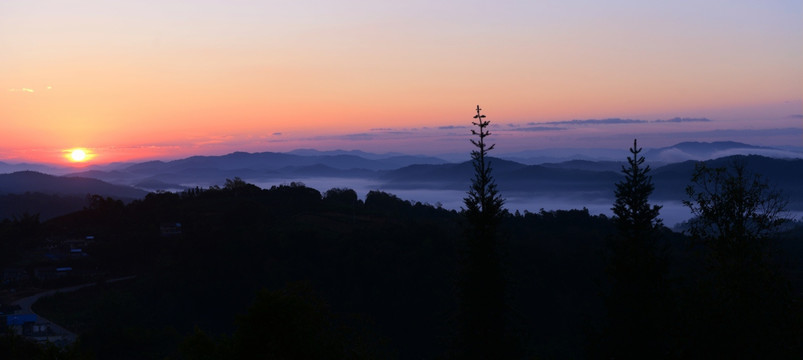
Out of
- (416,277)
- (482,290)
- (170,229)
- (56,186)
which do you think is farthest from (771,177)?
(56,186)

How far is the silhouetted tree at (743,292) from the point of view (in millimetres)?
10227

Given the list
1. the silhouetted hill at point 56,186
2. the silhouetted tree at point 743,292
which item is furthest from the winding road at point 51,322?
the silhouetted hill at point 56,186

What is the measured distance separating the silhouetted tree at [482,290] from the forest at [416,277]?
0.11 ft

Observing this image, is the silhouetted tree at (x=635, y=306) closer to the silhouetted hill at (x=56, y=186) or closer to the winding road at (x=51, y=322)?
the winding road at (x=51, y=322)

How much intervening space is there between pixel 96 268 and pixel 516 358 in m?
32.2

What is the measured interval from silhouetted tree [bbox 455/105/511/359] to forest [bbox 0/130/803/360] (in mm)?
33

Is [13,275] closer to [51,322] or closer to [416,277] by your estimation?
[51,322]

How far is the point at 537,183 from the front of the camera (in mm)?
158250

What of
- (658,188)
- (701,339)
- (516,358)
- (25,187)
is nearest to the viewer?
(701,339)

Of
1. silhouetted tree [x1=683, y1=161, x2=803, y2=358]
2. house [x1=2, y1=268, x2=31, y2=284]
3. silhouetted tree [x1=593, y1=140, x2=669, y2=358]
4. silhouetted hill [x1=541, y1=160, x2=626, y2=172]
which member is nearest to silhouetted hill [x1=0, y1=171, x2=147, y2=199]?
silhouetted hill [x1=541, y1=160, x2=626, y2=172]

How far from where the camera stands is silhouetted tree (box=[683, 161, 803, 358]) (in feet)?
33.6

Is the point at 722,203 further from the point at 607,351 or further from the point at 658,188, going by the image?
the point at 658,188

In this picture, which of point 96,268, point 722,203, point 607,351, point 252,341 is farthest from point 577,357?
point 96,268

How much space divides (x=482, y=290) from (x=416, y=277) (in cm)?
2668
